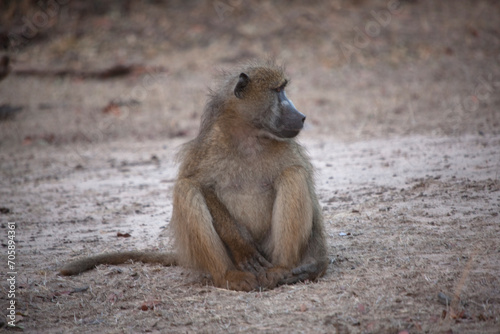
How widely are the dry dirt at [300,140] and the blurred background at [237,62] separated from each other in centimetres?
5

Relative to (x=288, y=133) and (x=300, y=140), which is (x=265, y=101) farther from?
(x=300, y=140)

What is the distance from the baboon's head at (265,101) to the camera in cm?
400

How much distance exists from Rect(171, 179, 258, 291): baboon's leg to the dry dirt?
104mm

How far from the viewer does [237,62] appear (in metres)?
10.0

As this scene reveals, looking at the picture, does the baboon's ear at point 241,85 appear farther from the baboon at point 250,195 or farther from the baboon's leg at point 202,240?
the baboon's leg at point 202,240

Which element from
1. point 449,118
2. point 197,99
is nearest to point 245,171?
point 449,118

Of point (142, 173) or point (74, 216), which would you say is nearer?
point (74, 216)

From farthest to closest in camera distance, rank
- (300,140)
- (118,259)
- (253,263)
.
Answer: (300,140)
(118,259)
(253,263)

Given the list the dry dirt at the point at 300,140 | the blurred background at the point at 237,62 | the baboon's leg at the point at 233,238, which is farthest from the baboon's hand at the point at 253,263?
the blurred background at the point at 237,62

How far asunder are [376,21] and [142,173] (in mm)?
8449

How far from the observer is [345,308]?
3.38m

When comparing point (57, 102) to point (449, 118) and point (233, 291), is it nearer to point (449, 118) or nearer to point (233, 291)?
point (449, 118)

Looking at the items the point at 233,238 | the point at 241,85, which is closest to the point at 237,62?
the point at 241,85

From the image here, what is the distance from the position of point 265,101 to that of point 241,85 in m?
0.21
